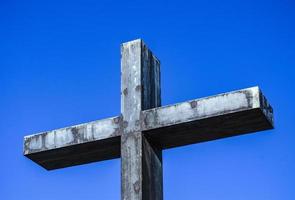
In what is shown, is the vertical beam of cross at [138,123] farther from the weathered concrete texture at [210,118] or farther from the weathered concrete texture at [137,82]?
the weathered concrete texture at [210,118]

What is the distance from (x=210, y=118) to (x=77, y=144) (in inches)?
46.2

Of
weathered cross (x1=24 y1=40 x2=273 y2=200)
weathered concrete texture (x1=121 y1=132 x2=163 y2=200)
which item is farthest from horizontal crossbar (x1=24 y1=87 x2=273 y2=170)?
weathered concrete texture (x1=121 y1=132 x2=163 y2=200)

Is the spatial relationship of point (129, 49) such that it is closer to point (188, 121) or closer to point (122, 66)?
point (122, 66)

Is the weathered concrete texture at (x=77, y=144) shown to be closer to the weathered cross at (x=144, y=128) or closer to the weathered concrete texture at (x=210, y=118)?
the weathered cross at (x=144, y=128)

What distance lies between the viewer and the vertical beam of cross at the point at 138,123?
203 inches

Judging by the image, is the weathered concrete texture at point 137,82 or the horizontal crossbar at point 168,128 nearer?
the horizontal crossbar at point 168,128

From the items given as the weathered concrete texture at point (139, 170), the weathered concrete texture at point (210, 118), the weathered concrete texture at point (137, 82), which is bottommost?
the weathered concrete texture at point (139, 170)

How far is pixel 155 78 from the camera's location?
19.2ft

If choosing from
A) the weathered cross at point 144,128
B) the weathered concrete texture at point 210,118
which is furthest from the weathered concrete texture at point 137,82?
the weathered concrete texture at point 210,118

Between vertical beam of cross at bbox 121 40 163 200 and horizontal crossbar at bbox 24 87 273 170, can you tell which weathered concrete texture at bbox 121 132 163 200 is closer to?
vertical beam of cross at bbox 121 40 163 200

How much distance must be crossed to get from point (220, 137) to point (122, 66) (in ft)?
3.35

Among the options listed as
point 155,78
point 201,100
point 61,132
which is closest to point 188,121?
point 201,100

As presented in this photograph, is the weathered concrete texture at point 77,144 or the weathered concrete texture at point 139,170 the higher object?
the weathered concrete texture at point 77,144

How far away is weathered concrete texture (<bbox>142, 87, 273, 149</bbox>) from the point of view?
16.6ft
